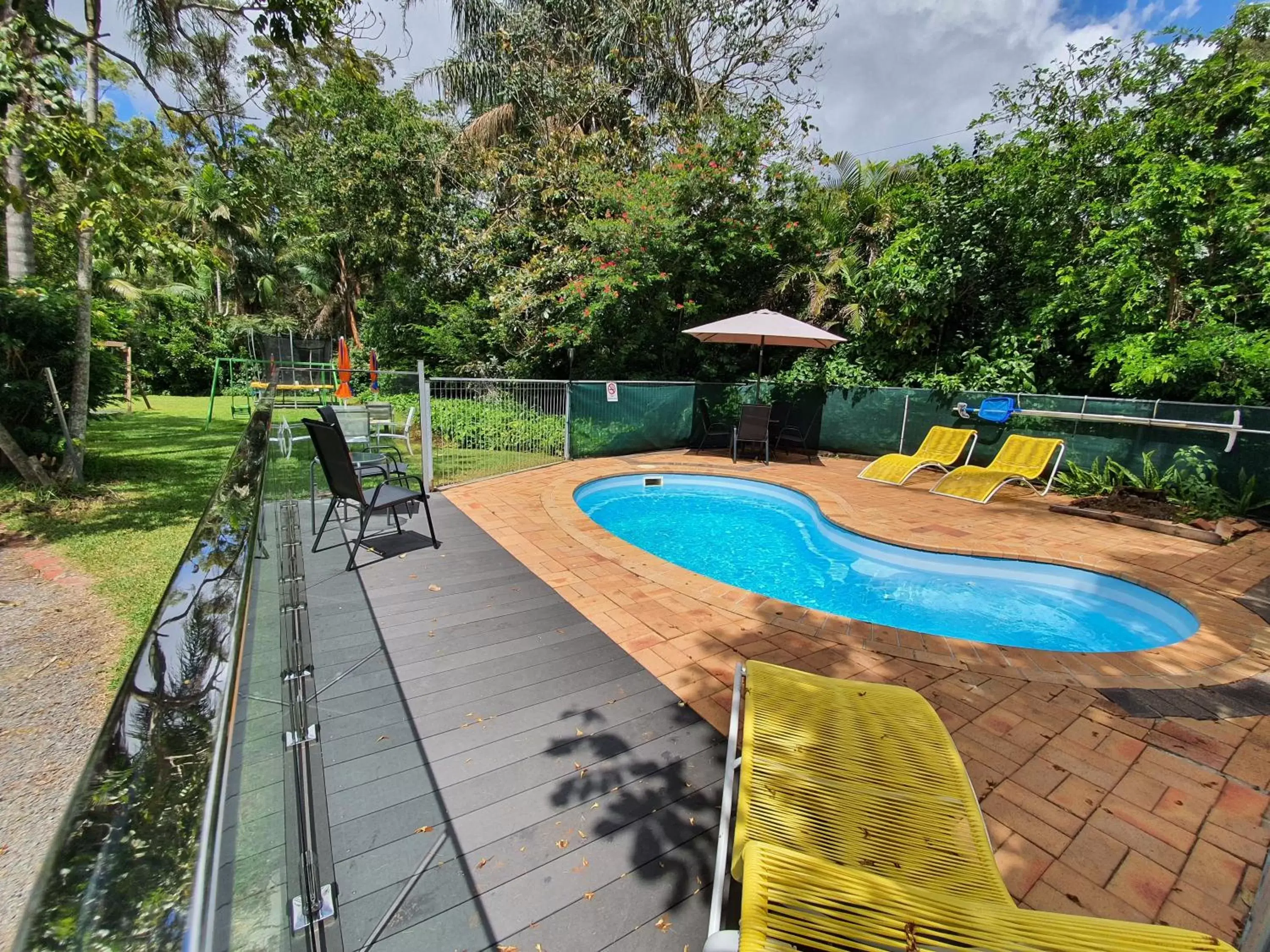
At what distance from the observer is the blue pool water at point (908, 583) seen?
15.6ft

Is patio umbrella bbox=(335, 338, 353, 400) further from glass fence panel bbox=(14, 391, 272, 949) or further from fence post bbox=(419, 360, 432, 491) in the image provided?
glass fence panel bbox=(14, 391, 272, 949)

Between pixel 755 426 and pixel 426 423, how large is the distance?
5.79 metres

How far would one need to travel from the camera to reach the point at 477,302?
492 inches

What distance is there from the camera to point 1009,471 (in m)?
7.92

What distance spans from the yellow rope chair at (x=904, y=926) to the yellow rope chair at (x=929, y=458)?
26.4 feet

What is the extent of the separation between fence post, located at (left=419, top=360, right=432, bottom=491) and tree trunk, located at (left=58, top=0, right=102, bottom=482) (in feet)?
10.6

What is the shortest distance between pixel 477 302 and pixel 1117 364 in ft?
38.9

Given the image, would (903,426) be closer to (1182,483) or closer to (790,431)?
(790,431)

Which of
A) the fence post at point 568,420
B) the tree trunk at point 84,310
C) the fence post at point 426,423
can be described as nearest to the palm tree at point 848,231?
the fence post at point 568,420

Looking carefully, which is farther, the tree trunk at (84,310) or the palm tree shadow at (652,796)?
the tree trunk at (84,310)

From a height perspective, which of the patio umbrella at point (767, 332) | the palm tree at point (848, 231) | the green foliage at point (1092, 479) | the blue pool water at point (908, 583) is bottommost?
the blue pool water at point (908, 583)

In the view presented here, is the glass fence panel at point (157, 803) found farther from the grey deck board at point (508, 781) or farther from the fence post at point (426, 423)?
the fence post at point (426, 423)

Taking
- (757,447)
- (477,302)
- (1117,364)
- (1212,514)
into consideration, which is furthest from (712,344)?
(1212,514)

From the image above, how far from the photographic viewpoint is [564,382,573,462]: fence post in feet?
28.8
